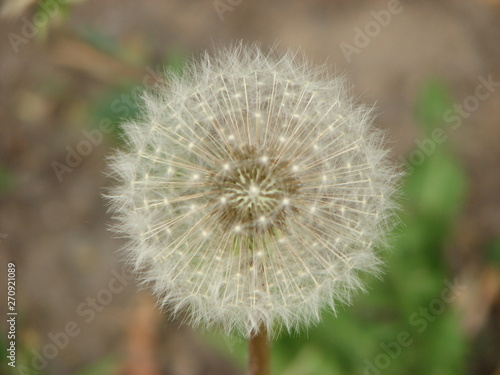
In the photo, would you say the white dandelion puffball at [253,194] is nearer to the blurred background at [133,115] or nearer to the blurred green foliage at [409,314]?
the blurred green foliage at [409,314]

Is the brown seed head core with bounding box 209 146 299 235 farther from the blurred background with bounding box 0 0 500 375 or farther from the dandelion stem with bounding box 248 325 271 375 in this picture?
the blurred background with bounding box 0 0 500 375

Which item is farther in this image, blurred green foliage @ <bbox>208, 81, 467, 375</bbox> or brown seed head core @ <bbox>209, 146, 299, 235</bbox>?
blurred green foliage @ <bbox>208, 81, 467, 375</bbox>

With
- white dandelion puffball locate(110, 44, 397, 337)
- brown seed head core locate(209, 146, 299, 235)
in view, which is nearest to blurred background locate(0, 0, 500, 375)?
white dandelion puffball locate(110, 44, 397, 337)

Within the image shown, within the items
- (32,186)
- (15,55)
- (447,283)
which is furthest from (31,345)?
(447,283)

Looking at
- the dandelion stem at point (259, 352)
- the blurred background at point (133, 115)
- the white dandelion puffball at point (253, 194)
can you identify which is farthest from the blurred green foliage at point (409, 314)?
the white dandelion puffball at point (253, 194)

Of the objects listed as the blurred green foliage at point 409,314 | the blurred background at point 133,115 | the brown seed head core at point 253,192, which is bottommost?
the blurred green foliage at point 409,314

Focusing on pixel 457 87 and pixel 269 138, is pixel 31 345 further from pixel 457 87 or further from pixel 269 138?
pixel 457 87

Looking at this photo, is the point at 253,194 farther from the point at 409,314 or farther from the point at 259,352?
the point at 409,314
